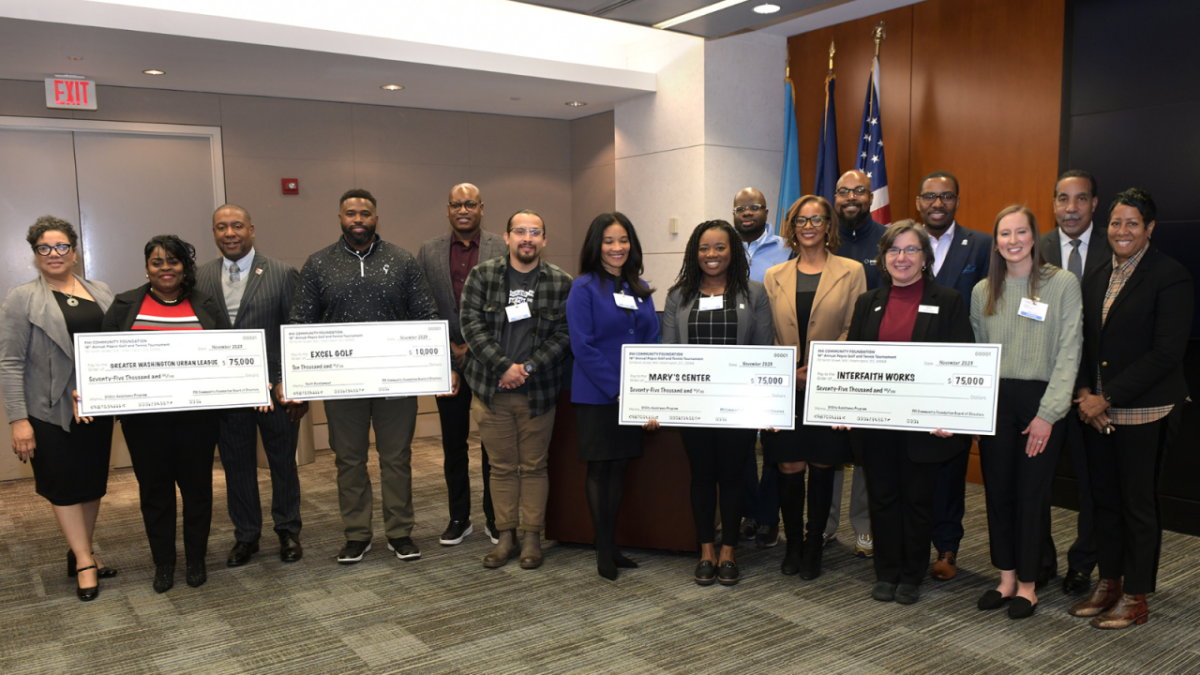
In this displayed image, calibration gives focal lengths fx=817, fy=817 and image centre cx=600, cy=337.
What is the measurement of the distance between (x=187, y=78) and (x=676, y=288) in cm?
452

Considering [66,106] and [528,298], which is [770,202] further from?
[66,106]

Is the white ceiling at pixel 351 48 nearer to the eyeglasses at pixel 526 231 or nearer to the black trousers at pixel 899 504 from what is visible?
the eyeglasses at pixel 526 231

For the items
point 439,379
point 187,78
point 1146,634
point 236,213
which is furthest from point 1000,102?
point 187,78

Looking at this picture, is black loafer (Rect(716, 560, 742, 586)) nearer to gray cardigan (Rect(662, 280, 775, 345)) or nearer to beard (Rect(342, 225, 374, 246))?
gray cardigan (Rect(662, 280, 775, 345))

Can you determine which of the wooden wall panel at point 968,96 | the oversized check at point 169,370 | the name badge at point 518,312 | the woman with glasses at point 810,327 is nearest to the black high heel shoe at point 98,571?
the oversized check at point 169,370

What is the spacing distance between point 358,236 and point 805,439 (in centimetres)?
219

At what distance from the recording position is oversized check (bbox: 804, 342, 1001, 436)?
3027 millimetres

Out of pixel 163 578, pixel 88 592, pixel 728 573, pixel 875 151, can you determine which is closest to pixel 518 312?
pixel 728 573

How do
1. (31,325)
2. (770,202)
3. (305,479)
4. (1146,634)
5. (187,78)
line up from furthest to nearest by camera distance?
(770,202)
(187,78)
(305,479)
(31,325)
(1146,634)

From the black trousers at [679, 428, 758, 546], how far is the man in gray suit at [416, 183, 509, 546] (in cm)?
115

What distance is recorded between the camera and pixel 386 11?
18.9 feet

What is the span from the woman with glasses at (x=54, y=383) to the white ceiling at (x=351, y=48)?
1.80 meters

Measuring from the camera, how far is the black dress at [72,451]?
350 centimetres

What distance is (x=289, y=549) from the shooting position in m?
3.97
